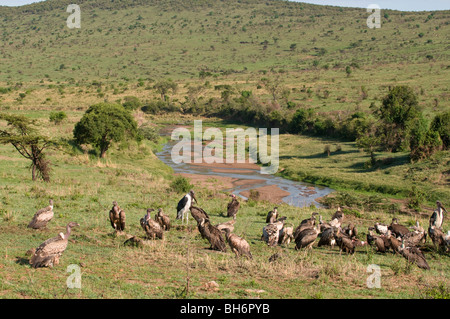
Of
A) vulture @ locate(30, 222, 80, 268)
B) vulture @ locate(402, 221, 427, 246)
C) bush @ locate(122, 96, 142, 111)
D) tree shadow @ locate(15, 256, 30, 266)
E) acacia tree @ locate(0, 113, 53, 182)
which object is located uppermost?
bush @ locate(122, 96, 142, 111)

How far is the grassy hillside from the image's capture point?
9.89 metres

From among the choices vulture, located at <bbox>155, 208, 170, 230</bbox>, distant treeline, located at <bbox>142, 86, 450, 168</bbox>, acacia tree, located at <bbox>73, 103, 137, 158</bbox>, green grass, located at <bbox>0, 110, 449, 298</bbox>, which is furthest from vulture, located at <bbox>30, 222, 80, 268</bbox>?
distant treeline, located at <bbox>142, 86, 450, 168</bbox>

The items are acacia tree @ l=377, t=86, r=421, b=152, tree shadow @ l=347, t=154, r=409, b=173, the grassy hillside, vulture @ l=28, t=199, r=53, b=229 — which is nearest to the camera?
the grassy hillside

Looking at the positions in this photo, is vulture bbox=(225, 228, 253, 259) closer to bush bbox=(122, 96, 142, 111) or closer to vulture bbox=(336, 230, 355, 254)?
vulture bbox=(336, 230, 355, 254)

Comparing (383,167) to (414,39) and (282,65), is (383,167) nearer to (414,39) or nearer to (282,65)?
(282,65)

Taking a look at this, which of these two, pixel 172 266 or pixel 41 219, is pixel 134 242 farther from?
pixel 41 219

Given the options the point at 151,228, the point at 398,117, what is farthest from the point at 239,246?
the point at 398,117

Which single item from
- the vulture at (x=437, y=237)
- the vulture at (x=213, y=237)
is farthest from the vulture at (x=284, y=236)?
the vulture at (x=437, y=237)

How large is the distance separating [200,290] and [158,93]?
8206 centimetres

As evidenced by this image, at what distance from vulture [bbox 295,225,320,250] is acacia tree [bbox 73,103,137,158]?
84.8 ft

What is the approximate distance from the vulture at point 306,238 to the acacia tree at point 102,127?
25.9m

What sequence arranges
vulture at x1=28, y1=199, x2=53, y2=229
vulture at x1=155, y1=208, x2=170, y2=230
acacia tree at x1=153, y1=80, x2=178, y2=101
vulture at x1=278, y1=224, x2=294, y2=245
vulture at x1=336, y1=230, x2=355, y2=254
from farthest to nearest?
acacia tree at x1=153, y1=80, x2=178, y2=101 < vulture at x1=155, y1=208, x2=170, y2=230 < vulture at x1=278, y1=224, x2=294, y2=245 < vulture at x1=28, y1=199, x2=53, y2=229 < vulture at x1=336, y1=230, x2=355, y2=254

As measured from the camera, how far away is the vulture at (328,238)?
43.0ft
